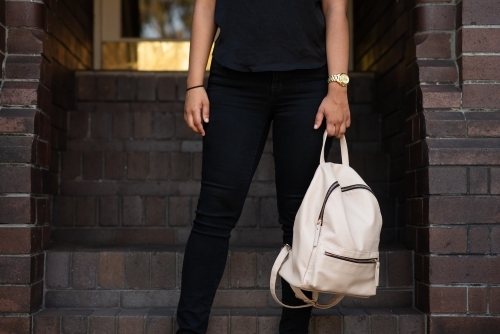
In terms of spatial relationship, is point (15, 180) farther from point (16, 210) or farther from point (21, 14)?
point (21, 14)

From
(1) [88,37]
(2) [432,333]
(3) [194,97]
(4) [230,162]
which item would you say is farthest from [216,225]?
(1) [88,37]

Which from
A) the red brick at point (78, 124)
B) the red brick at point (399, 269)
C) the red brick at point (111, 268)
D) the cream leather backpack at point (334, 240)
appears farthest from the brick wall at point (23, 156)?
the red brick at point (399, 269)

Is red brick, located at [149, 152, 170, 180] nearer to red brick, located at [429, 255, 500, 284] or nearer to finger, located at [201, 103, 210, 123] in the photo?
finger, located at [201, 103, 210, 123]

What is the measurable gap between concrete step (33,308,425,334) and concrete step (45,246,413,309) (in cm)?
10

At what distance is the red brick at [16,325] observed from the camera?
7.90 ft

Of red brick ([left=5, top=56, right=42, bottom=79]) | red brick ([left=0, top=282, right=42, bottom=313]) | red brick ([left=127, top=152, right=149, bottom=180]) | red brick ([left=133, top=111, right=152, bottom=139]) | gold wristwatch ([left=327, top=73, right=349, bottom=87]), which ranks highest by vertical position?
red brick ([left=5, top=56, right=42, bottom=79])

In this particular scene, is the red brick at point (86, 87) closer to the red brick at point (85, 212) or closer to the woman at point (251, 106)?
the red brick at point (85, 212)

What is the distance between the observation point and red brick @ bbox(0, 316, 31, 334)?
2.41 m

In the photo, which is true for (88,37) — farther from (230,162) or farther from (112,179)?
(230,162)

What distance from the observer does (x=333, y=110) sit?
2076 millimetres


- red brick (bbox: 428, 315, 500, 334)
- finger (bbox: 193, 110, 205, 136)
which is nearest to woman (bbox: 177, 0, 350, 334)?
finger (bbox: 193, 110, 205, 136)

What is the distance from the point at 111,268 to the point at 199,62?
1011 millimetres

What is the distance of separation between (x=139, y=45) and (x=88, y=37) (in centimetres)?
41

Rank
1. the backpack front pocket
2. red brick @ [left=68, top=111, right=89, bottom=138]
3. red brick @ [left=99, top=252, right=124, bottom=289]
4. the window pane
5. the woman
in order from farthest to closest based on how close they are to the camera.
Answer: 1. the window pane
2. red brick @ [left=68, top=111, right=89, bottom=138]
3. red brick @ [left=99, top=252, right=124, bottom=289]
4. the woman
5. the backpack front pocket
